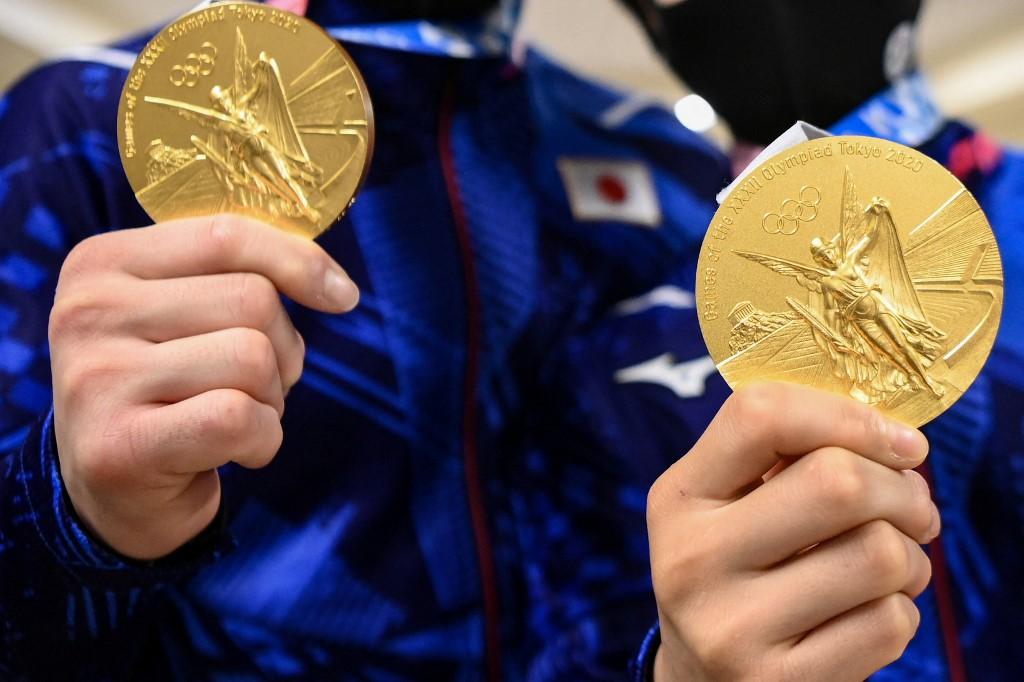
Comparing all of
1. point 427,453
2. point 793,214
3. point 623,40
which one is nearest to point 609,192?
point 427,453

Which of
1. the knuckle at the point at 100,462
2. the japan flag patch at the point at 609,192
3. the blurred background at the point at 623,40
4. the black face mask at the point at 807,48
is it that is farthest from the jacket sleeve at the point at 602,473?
the blurred background at the point at 623,40

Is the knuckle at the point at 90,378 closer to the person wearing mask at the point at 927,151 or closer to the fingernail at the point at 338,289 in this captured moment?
the fingernail at the point at 338,289

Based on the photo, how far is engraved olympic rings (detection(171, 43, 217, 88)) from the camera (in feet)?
2.04

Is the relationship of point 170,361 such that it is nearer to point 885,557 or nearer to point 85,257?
point 85,257

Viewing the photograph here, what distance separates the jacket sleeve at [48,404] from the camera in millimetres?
608

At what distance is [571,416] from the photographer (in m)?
1.00

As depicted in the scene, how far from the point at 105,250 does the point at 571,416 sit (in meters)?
0.57

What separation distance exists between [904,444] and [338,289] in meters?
0.39

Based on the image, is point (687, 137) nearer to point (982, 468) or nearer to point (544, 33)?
point (982, 468)

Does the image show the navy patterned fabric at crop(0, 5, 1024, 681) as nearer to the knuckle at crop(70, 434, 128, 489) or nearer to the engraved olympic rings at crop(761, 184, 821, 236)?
the knuckle at crop(70, 434, 128, 489)

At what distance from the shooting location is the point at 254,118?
62 cm

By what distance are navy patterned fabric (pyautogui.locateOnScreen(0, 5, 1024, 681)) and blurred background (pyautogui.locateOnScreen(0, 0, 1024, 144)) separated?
0.99m

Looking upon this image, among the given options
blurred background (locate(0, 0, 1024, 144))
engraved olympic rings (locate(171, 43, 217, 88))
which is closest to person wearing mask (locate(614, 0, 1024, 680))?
engraved olympic rings (locate(171, 43, 217, 88))

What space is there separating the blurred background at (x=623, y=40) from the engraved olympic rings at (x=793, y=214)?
1.34m
